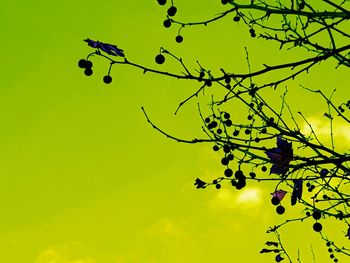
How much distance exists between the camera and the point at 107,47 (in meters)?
3.49

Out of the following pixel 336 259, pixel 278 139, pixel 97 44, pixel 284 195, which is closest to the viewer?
pixel 97 44

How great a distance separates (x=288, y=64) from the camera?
11.7 ft

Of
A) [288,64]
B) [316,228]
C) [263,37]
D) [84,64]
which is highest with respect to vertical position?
[263,37]

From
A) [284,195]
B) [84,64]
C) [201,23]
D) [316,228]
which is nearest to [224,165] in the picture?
[284,195]

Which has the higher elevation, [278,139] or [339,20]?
[339,20]

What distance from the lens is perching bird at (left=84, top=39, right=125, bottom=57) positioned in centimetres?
347

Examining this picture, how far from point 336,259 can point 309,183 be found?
1809 millimetres

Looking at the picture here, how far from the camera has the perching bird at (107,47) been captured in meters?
3.47

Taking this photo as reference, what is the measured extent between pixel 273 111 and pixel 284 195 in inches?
38.9

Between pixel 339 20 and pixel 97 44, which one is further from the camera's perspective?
pixel 339 20

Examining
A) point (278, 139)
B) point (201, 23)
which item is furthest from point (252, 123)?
point (201, 23)

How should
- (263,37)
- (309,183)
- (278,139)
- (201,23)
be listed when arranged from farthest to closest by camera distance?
(309,183)
(263,37)
(278,139)
(201,23)

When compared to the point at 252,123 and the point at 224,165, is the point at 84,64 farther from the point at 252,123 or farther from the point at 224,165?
the point at 252,123

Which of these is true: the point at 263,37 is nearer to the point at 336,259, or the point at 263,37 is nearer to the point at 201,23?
the point at 201,23
